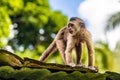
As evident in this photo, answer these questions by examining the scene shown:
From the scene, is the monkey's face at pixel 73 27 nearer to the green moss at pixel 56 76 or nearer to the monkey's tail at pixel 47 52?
the monkey's tail at pixel 47 52

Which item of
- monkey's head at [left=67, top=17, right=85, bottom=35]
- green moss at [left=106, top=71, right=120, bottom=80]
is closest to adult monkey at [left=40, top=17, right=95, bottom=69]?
monkey's head at [left=67, top=17, right=85, bottom=35]

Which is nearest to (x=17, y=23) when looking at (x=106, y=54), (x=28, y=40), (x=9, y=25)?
(x=28, y=40)

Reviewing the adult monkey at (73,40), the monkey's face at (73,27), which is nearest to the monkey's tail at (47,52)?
the adult monkey at (73,40)

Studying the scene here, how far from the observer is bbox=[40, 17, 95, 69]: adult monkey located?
4.19 meters

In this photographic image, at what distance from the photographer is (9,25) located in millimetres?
28156

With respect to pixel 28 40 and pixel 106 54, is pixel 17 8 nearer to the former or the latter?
pixel 28 40

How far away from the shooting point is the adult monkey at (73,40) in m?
4.19

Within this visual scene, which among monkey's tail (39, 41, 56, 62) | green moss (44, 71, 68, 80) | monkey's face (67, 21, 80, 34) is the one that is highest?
monkey's face (67, 21, 80, 34)

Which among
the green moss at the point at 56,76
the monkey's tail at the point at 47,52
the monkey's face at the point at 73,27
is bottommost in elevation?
the green moss at the point at 56,76

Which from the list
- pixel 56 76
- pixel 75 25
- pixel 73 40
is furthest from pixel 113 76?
pixel 75 25

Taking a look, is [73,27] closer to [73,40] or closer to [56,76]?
[73,40]

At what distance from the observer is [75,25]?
4305 mm

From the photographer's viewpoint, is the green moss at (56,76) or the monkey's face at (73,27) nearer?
the green moss at (56,76)

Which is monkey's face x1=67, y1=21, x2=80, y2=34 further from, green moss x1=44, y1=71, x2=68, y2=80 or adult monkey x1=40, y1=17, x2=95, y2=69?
green moss x1=44, y1=71, x2=68, y2=80
